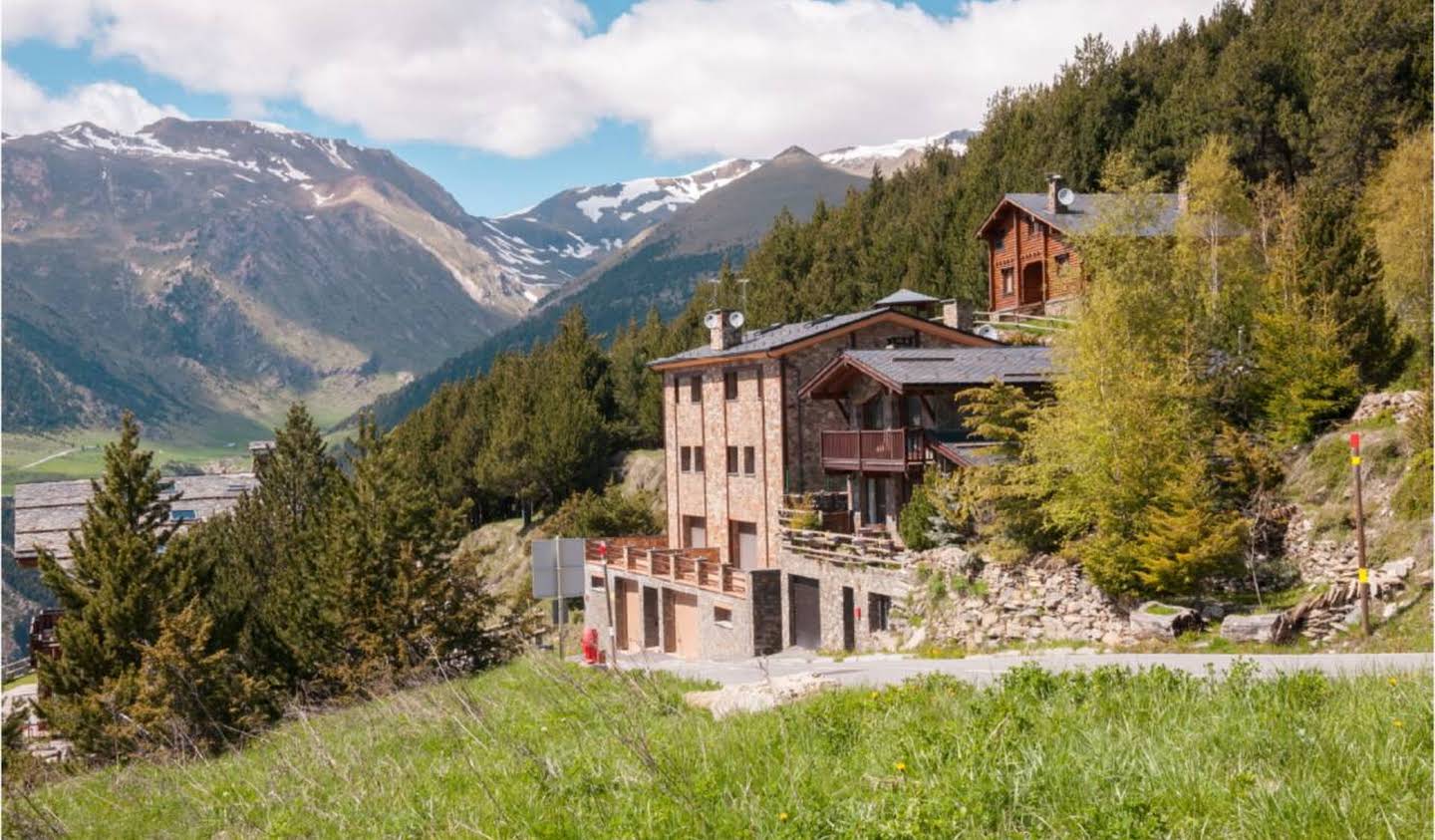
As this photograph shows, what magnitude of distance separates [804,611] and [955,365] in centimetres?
906

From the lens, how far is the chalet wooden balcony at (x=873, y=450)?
115ft

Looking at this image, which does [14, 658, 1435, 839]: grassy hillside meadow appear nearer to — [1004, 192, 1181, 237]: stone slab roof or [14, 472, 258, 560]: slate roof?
[1004, 192, 1181, 237]: stone slab roof

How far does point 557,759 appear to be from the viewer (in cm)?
977

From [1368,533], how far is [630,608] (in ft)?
94.2

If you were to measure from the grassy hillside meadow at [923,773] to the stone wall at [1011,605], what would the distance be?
14656 mm

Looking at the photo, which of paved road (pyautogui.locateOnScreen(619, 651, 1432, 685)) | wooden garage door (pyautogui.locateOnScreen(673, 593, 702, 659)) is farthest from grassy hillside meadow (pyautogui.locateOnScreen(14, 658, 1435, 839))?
wooden garage door (pyautogui.locateOnScreen(673, 593, 702, 659))

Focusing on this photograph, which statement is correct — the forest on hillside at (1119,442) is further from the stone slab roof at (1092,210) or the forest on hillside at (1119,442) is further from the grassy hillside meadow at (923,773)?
the grassy hillside meadow at (923,773)

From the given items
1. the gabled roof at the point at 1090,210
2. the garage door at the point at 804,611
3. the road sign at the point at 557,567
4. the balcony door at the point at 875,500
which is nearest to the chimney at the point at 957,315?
the gabled roof at the point at 1090,210

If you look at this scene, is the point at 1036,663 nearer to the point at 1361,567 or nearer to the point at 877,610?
the point at 1361,567

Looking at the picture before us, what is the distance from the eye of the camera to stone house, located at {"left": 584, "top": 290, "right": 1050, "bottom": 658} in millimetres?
34719

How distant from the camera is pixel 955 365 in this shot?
119ft

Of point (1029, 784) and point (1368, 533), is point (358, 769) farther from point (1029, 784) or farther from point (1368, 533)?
point (1368, 533)

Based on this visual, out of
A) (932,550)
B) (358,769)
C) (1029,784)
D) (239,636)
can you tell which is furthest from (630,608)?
(1029,784)

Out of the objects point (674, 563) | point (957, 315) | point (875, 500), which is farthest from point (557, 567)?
point (957, 315)
